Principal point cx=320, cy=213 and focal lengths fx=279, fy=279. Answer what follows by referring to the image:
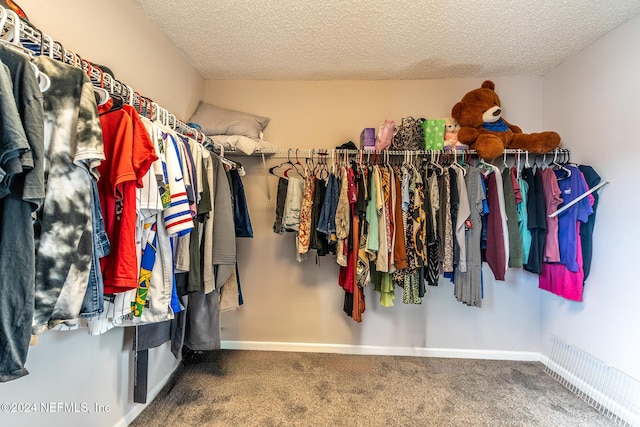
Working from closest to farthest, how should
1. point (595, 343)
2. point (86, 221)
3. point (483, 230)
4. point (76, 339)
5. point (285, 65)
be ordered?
point (86, 221), point (76, 339), point (595, 343), point (483, 230), point (285, 65)

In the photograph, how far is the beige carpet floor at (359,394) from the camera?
1656mm

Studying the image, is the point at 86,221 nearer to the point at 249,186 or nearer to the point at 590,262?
the point at 249,186

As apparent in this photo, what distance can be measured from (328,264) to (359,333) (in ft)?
2.18

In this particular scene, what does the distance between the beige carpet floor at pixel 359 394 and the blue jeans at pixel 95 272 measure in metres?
1.19

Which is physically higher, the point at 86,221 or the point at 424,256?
the point at 86,221

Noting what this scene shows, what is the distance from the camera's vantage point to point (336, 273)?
2477mm

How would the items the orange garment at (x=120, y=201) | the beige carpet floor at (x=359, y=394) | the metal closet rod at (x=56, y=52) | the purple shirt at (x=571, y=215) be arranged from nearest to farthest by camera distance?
the metal closet rod at (x=56, y=52), the orange garment at (x=120, y=201), the beige carpet floor at (x=359, y=394), the purple shirt at (x=571, y=215)

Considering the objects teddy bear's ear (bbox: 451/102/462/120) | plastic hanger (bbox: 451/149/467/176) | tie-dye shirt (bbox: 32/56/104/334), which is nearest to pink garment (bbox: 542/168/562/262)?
plastic hanger (bbox: 451/149/467/176)

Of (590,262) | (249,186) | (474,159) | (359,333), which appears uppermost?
(474,159)

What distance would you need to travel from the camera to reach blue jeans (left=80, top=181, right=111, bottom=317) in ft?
2.70

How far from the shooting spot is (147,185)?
1020mm

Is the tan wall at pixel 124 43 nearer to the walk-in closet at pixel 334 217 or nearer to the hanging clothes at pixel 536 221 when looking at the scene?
the walk-in closet at pixel 334 217

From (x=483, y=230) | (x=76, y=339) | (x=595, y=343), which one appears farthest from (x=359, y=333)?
(x=76, y=339)

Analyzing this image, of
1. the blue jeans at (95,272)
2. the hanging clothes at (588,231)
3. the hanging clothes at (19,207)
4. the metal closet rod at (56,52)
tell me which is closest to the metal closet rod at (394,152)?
the hanging clothes at (588,231)
